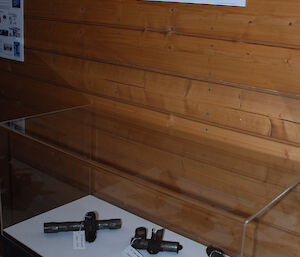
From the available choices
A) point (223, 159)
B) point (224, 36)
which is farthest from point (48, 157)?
point (224, 36)

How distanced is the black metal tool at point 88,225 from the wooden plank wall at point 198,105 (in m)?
0.13

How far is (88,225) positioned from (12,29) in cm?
124

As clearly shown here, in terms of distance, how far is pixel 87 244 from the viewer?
1.72m

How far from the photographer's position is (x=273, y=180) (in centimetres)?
132

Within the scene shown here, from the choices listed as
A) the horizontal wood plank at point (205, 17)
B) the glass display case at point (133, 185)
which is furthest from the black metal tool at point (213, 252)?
the horizontal wood plank at point (205, 17)

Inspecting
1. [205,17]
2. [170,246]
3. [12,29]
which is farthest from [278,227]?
[12,29]

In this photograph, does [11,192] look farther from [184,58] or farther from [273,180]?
[273,180]

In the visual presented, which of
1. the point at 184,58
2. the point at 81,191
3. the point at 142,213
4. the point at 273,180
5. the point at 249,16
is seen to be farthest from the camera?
the point at 81,191

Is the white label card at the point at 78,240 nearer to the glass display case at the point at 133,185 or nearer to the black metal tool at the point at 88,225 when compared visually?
the black metal tool at the point at 88,225

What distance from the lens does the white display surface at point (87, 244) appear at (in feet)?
5.45

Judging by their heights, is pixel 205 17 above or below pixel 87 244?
above

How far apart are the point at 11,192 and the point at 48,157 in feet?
0.87

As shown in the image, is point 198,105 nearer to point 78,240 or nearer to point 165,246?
point 165,246

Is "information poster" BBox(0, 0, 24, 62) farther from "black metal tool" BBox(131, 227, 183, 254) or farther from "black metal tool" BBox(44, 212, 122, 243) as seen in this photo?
"black metal tool" BBox(131, 227, 183, 254)
